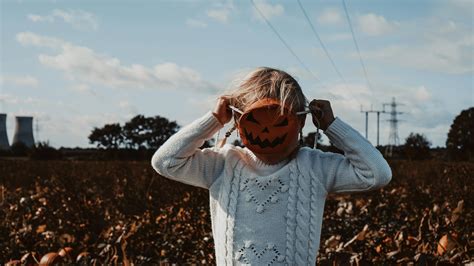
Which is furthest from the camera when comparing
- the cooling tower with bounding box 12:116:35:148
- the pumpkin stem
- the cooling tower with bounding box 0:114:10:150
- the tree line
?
the cooling tower with bounding box 12:116:35:148

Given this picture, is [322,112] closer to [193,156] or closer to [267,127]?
[267,127]

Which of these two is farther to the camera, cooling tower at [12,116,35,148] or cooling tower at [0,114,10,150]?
cooling tower at [12,116,35,148]

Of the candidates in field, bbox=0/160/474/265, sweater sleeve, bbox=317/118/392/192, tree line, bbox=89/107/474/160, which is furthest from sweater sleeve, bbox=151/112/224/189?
tree line, bbox=89/107/474/160

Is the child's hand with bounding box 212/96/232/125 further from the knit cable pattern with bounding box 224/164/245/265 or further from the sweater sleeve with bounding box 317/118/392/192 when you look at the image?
the sweater sleeve with bounding box 317/118/392/192

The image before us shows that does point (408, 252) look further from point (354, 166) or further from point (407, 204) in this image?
point (407, 204)

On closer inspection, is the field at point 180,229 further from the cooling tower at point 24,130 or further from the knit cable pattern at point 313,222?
the cooling tower at point 24,130

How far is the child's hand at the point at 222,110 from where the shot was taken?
2570 mm

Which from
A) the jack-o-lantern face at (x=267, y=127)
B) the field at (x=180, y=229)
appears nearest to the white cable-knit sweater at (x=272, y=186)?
the jack-o-lantern face at (x=267, y=127)

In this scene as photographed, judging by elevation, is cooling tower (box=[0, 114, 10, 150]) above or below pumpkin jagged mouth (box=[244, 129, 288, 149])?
above

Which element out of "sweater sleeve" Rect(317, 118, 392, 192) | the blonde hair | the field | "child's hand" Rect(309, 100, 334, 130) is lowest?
the field

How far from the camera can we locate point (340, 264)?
297 cm

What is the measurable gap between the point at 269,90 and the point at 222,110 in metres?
0.19

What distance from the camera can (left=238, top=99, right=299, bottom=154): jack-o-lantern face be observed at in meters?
2.42

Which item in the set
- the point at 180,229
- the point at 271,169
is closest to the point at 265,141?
the point at 271,169
